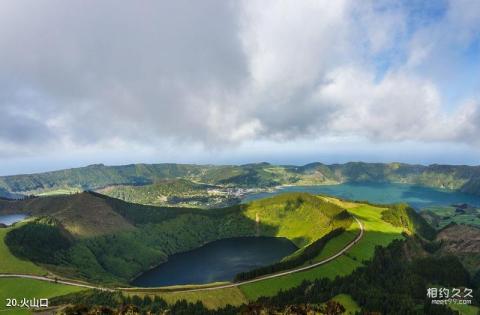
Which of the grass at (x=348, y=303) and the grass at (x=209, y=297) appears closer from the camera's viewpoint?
the grass at (x=348, y=303)

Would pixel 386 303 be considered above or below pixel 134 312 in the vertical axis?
below

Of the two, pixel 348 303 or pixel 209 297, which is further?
pixel 209 297

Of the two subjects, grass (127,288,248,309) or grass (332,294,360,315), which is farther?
grass (127,288,248,309)

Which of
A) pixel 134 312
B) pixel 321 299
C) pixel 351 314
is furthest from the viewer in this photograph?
pixel 321 299

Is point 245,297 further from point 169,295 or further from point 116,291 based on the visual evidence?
point 116,291

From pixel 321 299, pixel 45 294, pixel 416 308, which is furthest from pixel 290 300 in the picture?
pixel 45 294

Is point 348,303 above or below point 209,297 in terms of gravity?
below

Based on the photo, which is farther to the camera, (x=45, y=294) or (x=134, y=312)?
(x=45, y=294)

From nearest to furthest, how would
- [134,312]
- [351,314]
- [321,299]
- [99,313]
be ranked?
[99,313] → [134,312] → [351,314] → [321,299]
